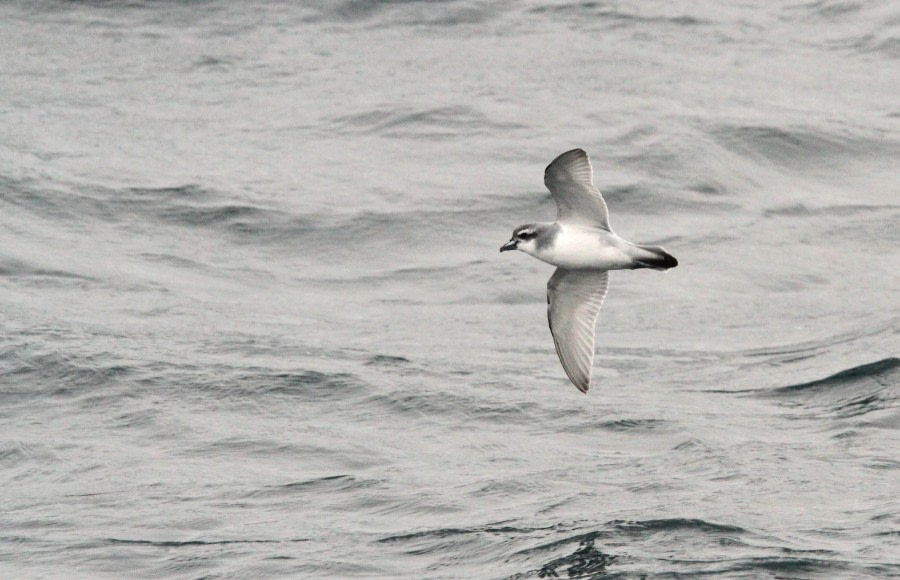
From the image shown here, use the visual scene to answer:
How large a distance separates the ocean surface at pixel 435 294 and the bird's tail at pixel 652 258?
2.43m

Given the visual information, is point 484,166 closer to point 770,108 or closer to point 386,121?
point 386,121

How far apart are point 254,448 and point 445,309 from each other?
4.13 meters

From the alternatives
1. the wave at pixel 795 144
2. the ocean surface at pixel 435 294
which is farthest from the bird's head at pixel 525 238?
the wave at pixel 795 144

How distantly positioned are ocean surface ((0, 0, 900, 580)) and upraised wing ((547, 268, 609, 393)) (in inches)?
60.6

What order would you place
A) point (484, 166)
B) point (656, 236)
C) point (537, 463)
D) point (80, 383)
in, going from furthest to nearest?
point (484, 166) → point (656, 236) → point (80, 383) → point (537, 463)

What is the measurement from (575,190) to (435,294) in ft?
23.7

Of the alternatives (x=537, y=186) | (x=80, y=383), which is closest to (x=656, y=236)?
(x=537, y=186)

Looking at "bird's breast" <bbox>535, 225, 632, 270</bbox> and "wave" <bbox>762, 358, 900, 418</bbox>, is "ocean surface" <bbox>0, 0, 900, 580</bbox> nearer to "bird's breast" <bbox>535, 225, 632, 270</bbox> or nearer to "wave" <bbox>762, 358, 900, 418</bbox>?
"wave" <bbox>762, 358, 900, 418</bbox>

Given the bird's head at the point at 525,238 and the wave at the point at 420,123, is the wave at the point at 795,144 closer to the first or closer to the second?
the wave at the point at 420,123

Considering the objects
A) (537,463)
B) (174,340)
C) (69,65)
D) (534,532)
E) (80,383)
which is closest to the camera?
(534,532)

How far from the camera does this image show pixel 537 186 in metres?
23.2

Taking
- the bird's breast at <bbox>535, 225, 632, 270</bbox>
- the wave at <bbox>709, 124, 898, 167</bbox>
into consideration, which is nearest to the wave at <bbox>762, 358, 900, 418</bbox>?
the bird's breast at <bbox>535, 225, 632, 270</bbox>

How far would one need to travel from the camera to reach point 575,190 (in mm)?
13680

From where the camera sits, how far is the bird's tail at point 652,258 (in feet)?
44.0
